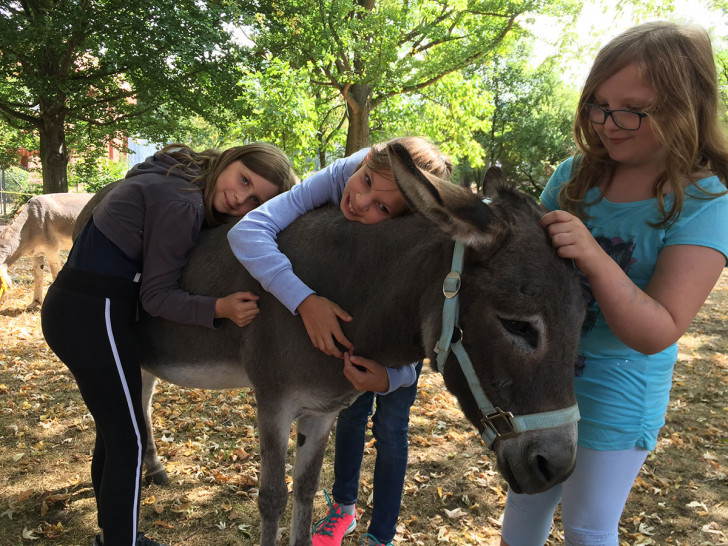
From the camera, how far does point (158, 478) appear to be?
418cm

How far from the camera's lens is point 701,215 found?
1861 mm

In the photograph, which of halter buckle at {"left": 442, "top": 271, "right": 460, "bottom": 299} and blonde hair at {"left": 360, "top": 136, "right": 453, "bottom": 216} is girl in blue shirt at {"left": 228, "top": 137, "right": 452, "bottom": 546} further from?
halter buckle at {"left": 442, "top": 271, "right": 460, "bottom": 299}

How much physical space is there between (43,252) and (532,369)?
11.0 meters

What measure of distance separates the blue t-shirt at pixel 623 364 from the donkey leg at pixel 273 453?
1.50m

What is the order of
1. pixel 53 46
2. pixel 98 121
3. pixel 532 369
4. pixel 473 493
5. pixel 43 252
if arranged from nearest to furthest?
pixel 532 369, pixel 473 493, pixel 43 252, pixel 53 46, pixel 98 121

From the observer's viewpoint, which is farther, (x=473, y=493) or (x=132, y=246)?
(x=473, y=493)

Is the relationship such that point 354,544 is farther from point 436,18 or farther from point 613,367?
point 436,18

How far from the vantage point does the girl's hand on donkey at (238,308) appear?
2.51 m

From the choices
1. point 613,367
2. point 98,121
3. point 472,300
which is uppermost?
point 98,121

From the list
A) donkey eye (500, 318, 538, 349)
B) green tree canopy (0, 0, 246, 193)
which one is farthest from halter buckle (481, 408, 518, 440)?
green tree canopy (0, 0, 246, 193)

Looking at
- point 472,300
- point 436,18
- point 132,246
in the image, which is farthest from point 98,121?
point 472,300

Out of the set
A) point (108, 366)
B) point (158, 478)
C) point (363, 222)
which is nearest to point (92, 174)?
point (158, 478)

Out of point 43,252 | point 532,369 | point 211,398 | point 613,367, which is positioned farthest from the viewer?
point 43,252

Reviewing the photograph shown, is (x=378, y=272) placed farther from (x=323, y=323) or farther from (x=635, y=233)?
(x=635, y=233)
